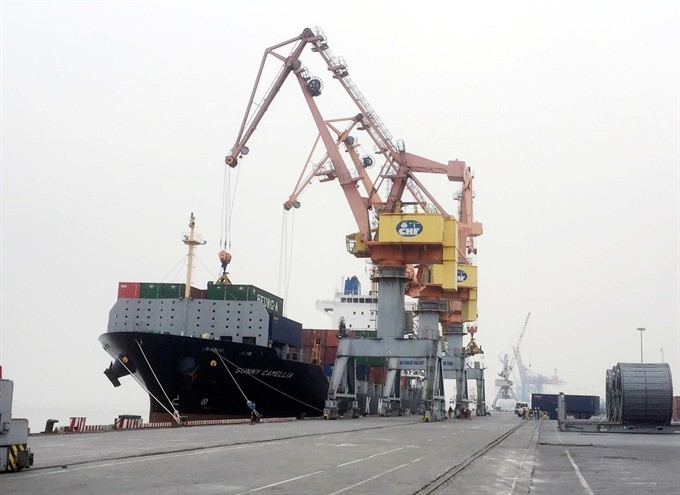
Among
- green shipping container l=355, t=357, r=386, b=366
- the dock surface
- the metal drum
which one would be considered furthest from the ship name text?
the metal drum

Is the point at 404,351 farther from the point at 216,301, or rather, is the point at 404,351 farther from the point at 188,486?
the point at 188,486

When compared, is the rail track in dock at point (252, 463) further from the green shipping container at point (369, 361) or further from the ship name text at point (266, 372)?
the green shipping container at point (369, 361)

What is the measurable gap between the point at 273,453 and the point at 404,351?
30228 mm

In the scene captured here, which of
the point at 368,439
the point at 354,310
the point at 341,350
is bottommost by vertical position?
the point at 368,439

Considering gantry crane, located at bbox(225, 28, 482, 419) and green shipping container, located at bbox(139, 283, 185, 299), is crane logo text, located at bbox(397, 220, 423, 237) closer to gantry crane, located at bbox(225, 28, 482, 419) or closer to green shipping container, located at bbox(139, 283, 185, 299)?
gantry crane, located at bbox(225, 28, 482, 419)

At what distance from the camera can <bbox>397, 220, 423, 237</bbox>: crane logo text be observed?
5006 cm

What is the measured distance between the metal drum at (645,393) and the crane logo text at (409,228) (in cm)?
1687

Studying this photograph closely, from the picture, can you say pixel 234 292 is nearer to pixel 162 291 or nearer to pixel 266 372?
pixel 162 291

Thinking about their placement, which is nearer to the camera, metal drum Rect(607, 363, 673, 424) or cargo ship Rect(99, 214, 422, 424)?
metal drum Rect(607, 363, 673, 424)

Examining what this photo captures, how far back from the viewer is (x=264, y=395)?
151 feet

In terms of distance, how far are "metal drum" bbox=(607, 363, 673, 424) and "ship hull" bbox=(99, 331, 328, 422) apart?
2032 centimetres

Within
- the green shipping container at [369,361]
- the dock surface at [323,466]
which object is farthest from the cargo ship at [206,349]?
the green shipping container at [369,361]

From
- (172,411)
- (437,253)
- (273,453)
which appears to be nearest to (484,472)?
(273,453)

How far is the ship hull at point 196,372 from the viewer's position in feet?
131
